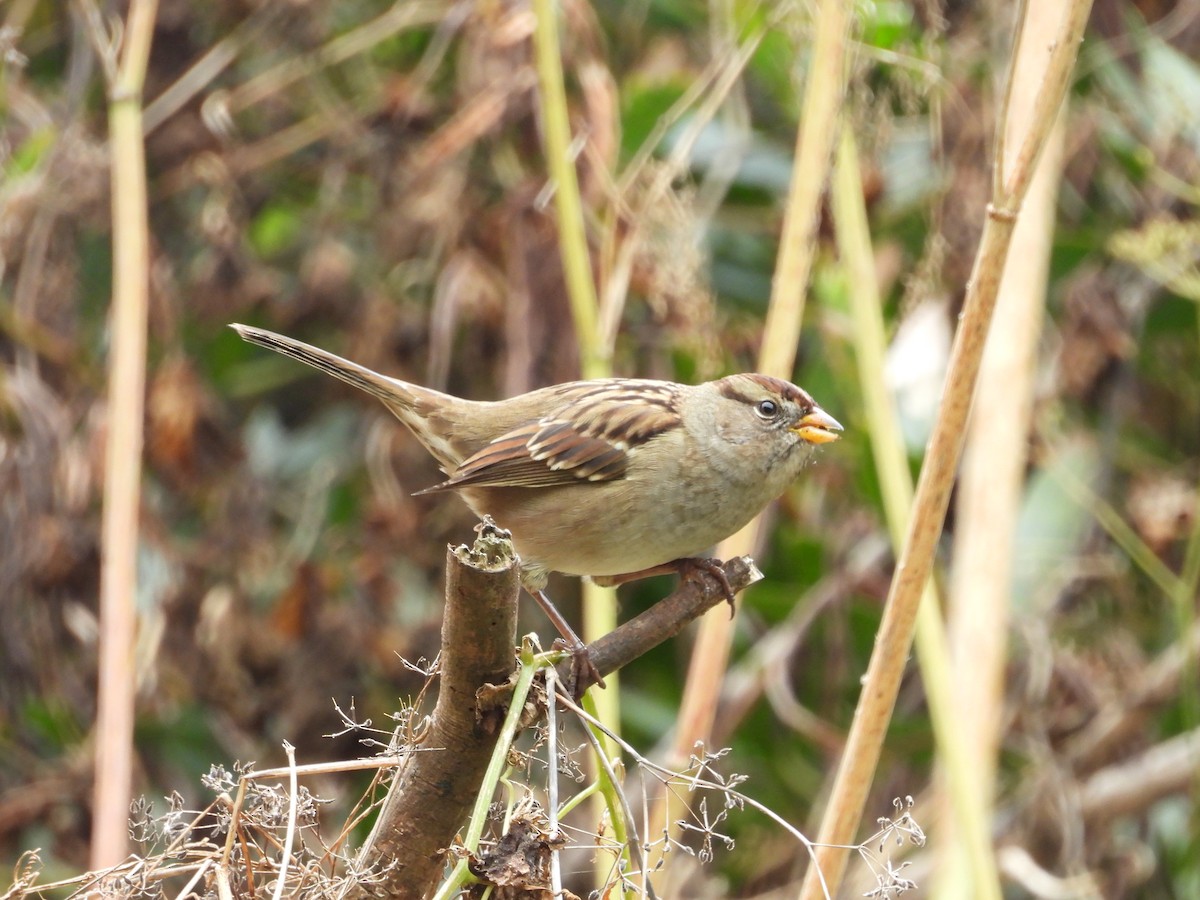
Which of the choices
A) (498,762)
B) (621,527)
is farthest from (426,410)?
(498,762)

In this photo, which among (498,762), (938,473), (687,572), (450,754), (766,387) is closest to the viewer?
(498,762)

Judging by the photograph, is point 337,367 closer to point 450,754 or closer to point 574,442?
point 574,442

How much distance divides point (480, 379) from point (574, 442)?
4.30 feet

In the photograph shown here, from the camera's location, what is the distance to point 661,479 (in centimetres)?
305

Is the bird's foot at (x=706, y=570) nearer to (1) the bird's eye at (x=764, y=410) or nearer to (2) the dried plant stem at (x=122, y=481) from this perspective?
(1) the bird's eye at (x=764, y=410)

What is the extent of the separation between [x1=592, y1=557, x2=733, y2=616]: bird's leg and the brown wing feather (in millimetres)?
240

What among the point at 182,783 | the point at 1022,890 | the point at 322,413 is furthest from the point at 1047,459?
the point at 182,783

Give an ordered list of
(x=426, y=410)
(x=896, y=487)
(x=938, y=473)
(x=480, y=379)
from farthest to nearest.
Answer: (x=480, y=379), (x=426, y=410), (x=896, y=487), (x=938, y=473)

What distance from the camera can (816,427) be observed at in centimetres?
318

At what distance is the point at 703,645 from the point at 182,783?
2446 millimetres

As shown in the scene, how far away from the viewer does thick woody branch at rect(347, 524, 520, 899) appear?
1.69m

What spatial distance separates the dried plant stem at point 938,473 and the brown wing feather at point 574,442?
3.95 feet

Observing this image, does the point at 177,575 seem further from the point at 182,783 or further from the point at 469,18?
the point at 469,18

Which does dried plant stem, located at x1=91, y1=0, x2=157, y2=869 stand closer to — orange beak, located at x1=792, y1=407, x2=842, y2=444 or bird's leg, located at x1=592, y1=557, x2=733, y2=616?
bird's leg, located at x1=592, y1=557, x2=733, y2=616
